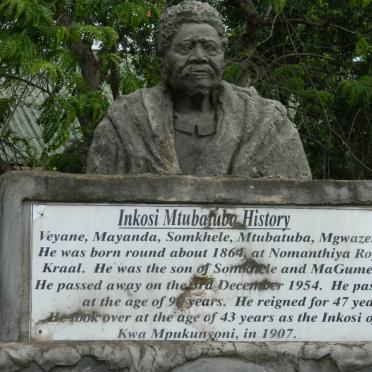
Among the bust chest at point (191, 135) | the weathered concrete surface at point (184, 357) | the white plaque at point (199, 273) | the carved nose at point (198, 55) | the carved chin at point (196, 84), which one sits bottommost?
the weathered concrete surface at point (184, 357)

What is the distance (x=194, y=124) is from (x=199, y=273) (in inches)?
41.5

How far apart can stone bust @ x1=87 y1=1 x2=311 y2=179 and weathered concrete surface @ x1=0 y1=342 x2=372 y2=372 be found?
3.46 ft

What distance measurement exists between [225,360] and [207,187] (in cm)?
86

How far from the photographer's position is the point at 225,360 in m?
6.81

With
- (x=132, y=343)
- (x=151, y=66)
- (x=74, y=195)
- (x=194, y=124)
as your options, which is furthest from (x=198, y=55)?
(x=151, y=66)

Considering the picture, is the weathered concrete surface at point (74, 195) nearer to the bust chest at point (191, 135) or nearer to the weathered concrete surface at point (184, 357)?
the weathered concrete surface at point (184, 357)

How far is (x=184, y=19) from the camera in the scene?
753 centimetres

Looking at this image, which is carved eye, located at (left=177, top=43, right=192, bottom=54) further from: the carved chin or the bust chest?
the bust chest

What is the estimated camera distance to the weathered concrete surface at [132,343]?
6.72 m

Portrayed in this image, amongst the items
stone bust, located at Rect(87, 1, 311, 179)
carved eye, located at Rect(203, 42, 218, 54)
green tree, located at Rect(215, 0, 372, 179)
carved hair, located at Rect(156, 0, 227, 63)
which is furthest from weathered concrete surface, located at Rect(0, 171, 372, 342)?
green tree, located at Rect(215, 0, 372, 179)

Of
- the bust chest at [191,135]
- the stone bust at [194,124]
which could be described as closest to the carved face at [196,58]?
the stone bust at [194,124]

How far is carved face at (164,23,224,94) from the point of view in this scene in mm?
7449

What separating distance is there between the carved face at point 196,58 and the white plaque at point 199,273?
863 millimetres

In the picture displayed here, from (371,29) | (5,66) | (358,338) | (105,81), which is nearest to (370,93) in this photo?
(371,29)
